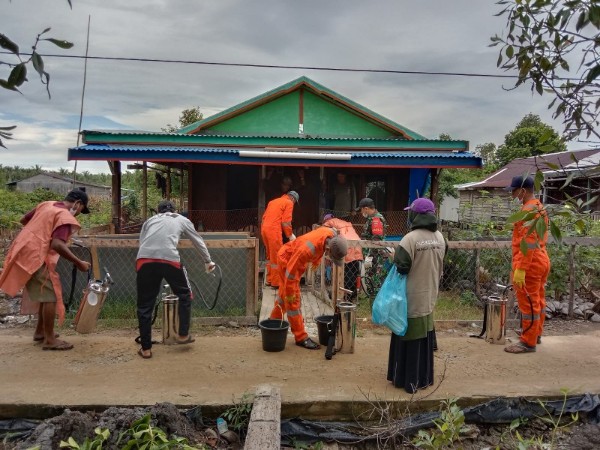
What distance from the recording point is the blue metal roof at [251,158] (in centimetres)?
902

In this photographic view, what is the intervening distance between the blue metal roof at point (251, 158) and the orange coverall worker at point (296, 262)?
15.1 feet

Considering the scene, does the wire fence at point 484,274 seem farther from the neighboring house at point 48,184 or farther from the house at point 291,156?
the neighboring house at point 48,184

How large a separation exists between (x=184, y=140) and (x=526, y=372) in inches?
314

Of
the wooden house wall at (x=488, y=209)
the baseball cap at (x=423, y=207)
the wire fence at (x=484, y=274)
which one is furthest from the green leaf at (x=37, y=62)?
the wooden house wall at (x=488, y=209)

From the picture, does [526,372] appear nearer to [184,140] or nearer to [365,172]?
[365,172]

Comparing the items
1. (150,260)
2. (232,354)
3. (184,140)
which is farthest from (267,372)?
(184,140)

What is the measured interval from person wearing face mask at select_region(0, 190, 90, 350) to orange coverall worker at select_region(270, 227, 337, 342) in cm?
205

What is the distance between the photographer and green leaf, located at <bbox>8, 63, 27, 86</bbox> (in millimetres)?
1621

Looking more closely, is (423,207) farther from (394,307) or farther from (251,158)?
(251,158)

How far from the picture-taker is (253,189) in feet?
36.6

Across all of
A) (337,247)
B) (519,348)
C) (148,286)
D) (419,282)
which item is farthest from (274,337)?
(519,348)

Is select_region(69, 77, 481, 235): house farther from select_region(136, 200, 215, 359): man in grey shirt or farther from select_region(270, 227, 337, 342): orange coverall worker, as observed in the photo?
select_region(136, 200, 215, 359): man in grey shirt

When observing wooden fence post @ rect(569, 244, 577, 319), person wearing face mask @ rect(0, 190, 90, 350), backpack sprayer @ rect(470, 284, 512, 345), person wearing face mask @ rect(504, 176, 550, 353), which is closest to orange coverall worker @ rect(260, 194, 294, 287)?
backpack sprayer @ rect(470, 284, 512, 345)

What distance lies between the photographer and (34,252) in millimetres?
4520
